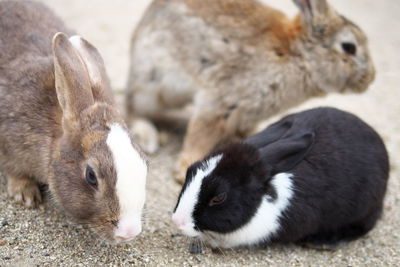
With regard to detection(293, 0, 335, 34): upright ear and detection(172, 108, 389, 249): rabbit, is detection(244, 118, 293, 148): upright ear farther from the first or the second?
detection(293, 0, 335, 34): upright ear

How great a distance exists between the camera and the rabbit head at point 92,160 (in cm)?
326

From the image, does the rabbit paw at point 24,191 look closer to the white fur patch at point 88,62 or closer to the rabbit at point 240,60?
the white fur patch at point 88,62

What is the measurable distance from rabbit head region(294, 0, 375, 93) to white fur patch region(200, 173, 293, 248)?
2.07 meters

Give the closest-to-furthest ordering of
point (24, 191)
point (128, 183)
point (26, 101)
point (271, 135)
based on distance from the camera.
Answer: point (128, 183) → point (26, 101) → point (24, 191) → point (271, 135)

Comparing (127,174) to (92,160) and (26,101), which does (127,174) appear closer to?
(92,160)

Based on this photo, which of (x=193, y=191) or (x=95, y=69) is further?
(x=95, y=69)

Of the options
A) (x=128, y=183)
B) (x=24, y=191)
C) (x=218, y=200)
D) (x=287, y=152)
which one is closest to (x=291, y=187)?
(x=287, y=152)

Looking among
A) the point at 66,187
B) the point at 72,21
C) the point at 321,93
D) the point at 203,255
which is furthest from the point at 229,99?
the point at 72,21

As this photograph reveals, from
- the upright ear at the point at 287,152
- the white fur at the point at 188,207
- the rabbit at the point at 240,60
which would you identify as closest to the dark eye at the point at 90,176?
the white fur at the point at 188,207

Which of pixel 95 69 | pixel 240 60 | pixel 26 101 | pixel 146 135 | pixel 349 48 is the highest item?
pixel 95 69

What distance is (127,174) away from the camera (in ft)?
10.6

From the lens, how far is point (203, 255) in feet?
12.8

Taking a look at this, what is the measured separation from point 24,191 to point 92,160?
1.08 meters

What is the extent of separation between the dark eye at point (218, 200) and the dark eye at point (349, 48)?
2756mm
